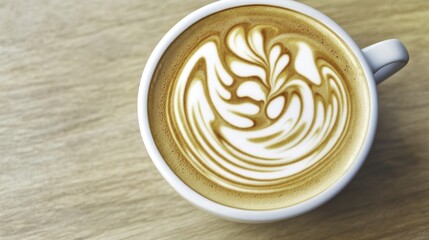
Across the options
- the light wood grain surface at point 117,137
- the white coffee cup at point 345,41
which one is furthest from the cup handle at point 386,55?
the light wood grain surface at point 117,137

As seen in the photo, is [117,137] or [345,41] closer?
[345,41]

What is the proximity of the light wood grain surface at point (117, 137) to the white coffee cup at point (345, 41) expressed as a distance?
0.15 m

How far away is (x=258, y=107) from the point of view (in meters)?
0.93

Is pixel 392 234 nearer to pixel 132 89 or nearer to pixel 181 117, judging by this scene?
pixel 181 117

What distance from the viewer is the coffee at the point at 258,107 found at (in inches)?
35.6

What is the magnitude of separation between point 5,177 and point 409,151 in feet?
2.45

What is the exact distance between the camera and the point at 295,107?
936mm

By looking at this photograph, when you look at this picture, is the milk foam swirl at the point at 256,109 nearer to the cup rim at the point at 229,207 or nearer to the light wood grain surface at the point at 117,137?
the cup rim at the point at 229,207

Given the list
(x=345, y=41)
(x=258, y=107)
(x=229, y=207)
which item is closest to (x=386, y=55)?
(x=345, y=41)

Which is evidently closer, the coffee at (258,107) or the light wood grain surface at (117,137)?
the coffee at (258,107)

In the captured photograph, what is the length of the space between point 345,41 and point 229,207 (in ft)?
1.11

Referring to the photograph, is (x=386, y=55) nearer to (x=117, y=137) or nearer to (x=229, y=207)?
(x=229, y=207)

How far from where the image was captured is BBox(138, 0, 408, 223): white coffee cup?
0.87m

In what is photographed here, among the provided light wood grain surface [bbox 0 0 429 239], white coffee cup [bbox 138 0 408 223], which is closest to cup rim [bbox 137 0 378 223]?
white coffee cup [bbox 138 0 408 223]
